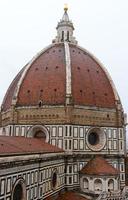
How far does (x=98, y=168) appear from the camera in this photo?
28469 millimetres

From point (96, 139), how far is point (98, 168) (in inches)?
172

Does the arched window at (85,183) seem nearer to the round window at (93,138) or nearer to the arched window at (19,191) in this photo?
the round window at (93,138)

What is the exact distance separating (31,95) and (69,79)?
411 cm

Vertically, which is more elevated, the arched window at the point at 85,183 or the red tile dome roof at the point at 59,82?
the red tile dome roof at the point at 59,82

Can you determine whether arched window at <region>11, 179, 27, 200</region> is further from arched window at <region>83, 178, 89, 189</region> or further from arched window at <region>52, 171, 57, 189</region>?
arched window at <region>83, 178, 89, 189</region>

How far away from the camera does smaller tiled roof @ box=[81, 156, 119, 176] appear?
27828 mm

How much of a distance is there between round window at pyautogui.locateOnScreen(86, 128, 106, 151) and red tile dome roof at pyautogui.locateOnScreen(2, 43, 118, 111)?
2682mm

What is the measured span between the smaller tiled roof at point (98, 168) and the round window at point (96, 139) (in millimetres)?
1317

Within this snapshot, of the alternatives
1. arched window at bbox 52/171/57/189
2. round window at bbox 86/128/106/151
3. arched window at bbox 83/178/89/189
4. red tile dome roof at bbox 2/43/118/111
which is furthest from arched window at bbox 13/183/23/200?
red tile dome roof at bbox 2/43/118/111

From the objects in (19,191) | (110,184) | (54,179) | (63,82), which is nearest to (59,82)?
(63,82)

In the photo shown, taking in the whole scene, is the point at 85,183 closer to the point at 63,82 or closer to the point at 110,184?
the point at 110,184

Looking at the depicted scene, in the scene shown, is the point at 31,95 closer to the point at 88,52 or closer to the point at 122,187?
the point at 88,52

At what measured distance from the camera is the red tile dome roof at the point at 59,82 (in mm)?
31766

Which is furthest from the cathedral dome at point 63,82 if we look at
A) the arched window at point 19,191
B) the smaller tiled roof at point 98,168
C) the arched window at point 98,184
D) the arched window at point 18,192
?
the arched window at point 18,192
